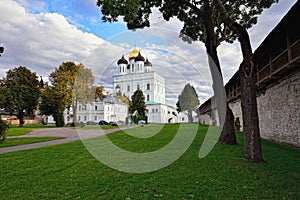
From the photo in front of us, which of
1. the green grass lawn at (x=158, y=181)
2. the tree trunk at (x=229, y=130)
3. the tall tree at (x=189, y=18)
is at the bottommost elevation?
the green grass lawn at (x=158, y=181)

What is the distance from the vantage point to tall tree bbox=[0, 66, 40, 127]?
38.4m

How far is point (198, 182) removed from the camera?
17.5ft

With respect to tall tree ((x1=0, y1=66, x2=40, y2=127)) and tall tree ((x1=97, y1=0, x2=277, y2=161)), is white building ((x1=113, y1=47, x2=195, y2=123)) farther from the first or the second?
tall tree ((x1=0, y1=66, x2=40, y2=127))

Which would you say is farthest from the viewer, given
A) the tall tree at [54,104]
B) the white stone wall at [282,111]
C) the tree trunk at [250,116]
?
the tall tree at [54,104]

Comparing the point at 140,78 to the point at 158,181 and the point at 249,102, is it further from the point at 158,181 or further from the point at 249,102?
the point at 158,181

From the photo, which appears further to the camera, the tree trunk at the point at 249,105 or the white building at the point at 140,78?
the white building at the point at 140,78

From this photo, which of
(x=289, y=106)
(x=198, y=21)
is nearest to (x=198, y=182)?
(x=289, y=106)

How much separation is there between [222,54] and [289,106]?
4.94 metres

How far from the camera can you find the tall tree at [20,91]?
3844 centimetres

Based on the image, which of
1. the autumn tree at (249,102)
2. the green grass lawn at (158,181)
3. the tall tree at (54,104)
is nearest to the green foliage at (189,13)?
the autumn tree at (249,102)

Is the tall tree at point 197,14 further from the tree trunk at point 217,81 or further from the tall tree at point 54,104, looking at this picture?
the tall tree at point 54,104

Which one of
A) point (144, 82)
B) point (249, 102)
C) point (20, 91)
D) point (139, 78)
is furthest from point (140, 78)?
point (20, 91)

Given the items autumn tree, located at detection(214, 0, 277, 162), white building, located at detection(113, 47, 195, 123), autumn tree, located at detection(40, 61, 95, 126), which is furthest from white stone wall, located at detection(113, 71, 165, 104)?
autumn tree, located at detection(40, 61, 95, 126)

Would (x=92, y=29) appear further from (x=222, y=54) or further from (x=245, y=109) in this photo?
(x=222, y=54)
